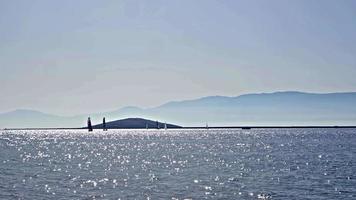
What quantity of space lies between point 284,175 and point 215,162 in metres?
26.0

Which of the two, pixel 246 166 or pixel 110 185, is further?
pixel 246 166

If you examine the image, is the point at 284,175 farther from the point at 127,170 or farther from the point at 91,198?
the point at 91,198

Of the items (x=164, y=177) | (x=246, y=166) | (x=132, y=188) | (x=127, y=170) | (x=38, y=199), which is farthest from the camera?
(x=246, y=166)

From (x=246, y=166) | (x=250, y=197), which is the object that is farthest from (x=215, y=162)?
(x=250, y=197)

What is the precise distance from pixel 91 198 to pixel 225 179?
2311 centimetres

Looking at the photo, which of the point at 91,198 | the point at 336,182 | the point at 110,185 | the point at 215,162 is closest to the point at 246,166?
the point at 215,162

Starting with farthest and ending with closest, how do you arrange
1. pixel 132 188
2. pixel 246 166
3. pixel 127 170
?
1. pixel 246 166
2. pixel 127 170
3. pixel 132 188

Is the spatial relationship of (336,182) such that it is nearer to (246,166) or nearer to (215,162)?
(246,166)

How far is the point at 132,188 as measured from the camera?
64312 millimetres

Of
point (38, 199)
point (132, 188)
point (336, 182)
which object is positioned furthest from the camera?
Answer: point (336, 182)

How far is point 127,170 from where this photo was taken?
88375mm

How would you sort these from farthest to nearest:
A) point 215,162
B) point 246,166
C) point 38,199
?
1. point 215,162
2. point 246,166
3. point 38,199

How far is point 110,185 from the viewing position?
221 ft

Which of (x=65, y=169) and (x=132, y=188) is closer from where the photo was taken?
(x=132, y=188)
